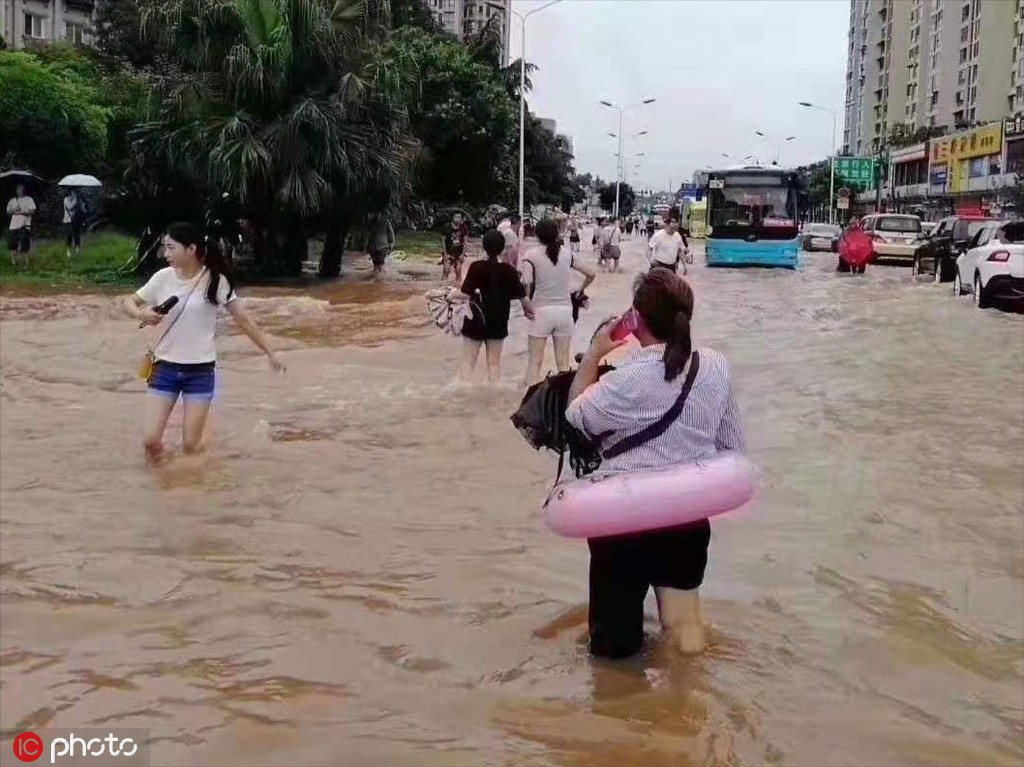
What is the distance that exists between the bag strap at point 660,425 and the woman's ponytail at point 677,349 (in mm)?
63

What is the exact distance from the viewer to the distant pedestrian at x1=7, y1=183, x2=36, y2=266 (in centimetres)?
2545

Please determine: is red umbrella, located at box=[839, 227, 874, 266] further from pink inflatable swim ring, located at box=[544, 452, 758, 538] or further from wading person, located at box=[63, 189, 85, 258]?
pink inflatable swim ring, located at box=[544, 452, 758, 538]

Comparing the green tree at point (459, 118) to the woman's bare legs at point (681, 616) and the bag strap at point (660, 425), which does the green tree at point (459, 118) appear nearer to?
the woman's bare legs at point (681, 616)

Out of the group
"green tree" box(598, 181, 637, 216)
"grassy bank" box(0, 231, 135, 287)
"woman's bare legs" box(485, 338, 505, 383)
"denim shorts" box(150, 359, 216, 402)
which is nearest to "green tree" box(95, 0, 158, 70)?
"grassy bank" box(0, 231, 135, 287)

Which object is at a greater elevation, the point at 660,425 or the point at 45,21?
the point at 45,21

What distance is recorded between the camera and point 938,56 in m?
119

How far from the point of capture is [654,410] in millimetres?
4551

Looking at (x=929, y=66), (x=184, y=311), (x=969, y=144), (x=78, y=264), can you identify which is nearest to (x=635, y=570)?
(x=184, y=311)

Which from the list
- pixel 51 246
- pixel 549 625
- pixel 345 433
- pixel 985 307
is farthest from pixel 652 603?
pixel 51 246

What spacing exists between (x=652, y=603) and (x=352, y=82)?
67.0ft

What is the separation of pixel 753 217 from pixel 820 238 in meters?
18.2

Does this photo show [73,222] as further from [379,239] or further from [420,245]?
[420,245]

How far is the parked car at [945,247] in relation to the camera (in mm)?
29625

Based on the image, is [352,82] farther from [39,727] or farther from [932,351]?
[39,727]
